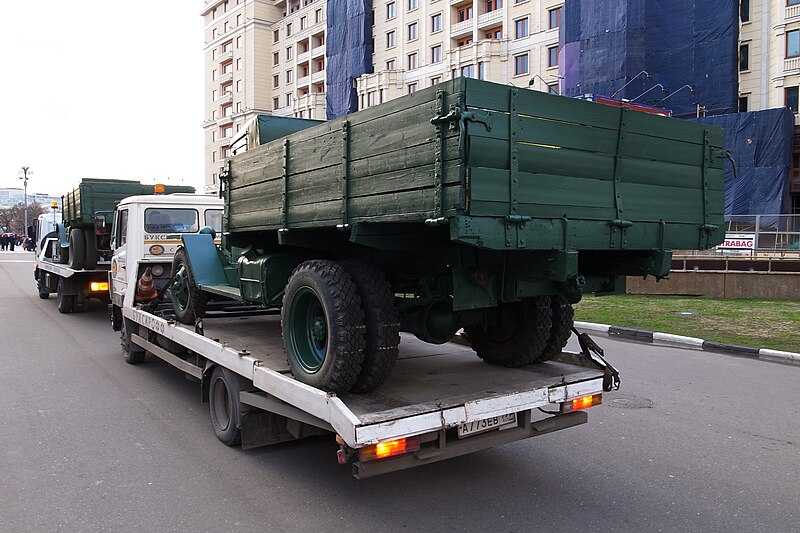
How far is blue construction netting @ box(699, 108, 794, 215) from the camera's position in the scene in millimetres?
30781

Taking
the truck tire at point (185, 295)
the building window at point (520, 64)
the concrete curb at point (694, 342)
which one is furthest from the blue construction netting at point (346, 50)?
the truck tire at point (185, 295)

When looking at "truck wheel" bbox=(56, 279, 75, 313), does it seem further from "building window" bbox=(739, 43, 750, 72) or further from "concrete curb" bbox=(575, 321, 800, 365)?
"building window" bbox=(739, 43, 750, 72)

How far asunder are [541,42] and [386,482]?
135 feet

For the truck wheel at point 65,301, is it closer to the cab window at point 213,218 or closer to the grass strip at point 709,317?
the cab window at point 213,218

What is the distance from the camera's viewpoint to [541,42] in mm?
41281

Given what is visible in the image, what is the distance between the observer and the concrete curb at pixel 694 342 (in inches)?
382

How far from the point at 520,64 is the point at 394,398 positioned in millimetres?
42153

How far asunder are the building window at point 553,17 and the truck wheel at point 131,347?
37937 millimetres

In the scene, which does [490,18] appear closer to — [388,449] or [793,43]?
[793,43]

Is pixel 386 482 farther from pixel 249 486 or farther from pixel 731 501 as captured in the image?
pixel 731 501

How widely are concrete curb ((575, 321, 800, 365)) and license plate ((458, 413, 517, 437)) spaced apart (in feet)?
23.8

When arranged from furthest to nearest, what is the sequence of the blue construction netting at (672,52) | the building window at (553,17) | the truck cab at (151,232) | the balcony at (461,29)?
the balcony at (461,29) < the building window at (553,17) < the blue construction netting at (672,52) < the truck cab at (151,232)

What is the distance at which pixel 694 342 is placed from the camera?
10.8 meters

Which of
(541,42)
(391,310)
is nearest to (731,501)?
(391,310)
